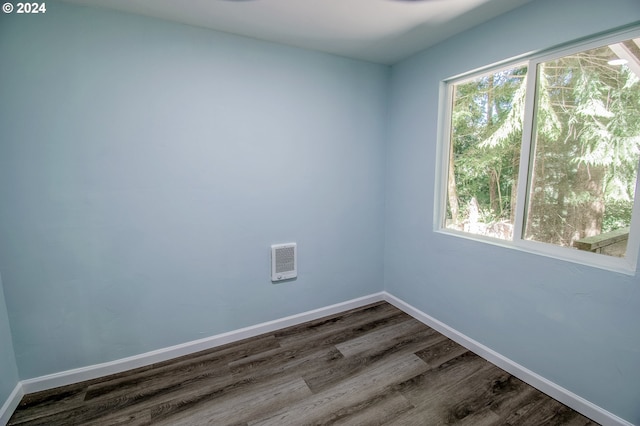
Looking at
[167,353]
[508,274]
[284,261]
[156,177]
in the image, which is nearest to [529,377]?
[508,274]

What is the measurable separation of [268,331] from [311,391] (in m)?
0.81

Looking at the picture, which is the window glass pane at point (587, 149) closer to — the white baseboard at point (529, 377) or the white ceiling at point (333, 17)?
the white ceiling at point (333, 17)

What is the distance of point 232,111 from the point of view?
85.6 inches

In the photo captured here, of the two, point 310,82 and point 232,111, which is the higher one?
point 310,82

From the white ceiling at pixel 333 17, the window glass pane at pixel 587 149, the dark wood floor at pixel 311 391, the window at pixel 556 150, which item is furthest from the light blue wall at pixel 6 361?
the window glass pane at pixel 587 149

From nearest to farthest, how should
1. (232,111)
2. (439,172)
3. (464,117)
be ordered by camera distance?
(232,111) → (464,117) → (439,172)

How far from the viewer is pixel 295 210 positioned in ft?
8.27

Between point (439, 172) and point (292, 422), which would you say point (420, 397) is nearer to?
point (292, 422)

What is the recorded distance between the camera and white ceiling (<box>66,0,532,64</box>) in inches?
68.3

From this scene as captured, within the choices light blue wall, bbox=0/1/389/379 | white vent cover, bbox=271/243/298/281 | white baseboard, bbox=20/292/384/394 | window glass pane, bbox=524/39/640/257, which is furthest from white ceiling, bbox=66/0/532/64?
white baseboard, bbox=20/292/384/394

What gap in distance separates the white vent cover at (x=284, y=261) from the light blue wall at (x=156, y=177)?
0.21ft

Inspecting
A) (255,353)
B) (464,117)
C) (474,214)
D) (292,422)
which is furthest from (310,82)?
(292,422)

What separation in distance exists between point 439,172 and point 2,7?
3.18m

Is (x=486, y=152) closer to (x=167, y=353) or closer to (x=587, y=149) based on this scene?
(x=587, y=149)
